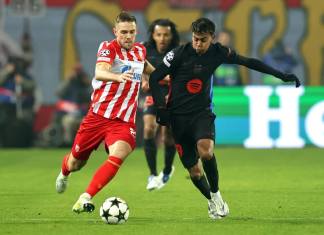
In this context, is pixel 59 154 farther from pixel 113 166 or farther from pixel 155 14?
pixel 113 166

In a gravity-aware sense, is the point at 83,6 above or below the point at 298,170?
above

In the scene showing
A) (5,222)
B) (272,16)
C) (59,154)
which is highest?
(272,16)

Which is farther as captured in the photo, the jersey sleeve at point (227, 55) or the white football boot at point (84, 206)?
the jersey sleeve at point (227, 55)

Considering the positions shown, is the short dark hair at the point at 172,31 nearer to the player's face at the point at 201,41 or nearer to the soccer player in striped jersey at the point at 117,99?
the soccer player in striped jersey at the point at 117,99

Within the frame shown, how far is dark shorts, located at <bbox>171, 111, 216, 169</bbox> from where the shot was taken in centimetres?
1030

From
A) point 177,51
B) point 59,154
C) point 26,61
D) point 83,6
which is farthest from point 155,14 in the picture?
point 177,51

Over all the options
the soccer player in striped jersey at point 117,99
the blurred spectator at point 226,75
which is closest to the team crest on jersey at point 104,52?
the soccer player in striped jersey at point 117,99

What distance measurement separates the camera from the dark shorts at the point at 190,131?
1030cm

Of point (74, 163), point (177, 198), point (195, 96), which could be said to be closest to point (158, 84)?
point (195, 96)

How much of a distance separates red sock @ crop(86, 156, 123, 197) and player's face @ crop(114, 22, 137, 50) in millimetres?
1179

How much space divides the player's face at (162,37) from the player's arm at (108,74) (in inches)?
131

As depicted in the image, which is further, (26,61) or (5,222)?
(26,61)

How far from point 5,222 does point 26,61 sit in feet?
43.3

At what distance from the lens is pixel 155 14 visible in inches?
900
